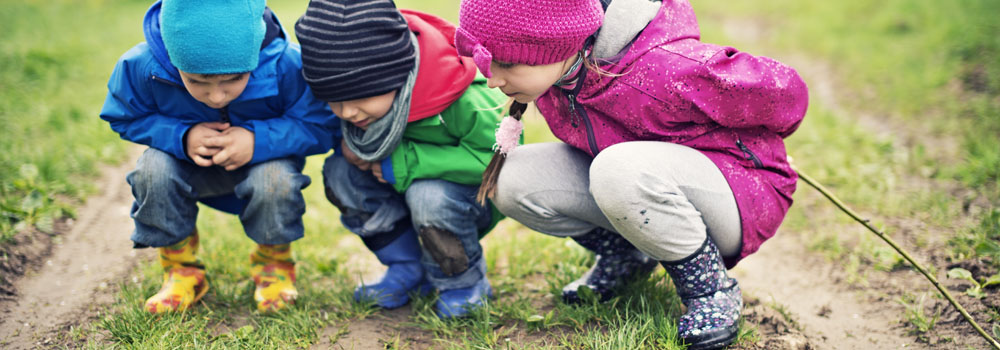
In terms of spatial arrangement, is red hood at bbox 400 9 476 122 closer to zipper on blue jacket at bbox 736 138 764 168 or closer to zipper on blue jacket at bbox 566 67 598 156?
zipper on blue jacket at bbox 566 67 598 156

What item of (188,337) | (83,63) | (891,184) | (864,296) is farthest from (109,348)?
(83,63)

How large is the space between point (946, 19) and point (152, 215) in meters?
5.46

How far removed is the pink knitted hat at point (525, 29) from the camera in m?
1.89

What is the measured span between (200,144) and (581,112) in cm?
119

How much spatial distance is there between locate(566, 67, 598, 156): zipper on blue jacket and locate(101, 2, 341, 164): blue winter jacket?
2.65 feet

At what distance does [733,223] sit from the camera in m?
2.08

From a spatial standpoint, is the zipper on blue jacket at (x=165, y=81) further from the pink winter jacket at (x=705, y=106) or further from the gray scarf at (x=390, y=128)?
the pink winter jacket at (x=705, y=106)

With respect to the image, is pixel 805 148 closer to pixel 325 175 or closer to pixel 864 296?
pixel 864 296

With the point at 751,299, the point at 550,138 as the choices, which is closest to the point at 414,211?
the point at 751,299

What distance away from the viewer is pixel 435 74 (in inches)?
89.3

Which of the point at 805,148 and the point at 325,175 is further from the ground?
the point at 325,175

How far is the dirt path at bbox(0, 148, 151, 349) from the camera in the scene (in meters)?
2.35

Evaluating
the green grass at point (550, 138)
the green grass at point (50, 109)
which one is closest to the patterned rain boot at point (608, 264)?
the green grass at point (550, 138)

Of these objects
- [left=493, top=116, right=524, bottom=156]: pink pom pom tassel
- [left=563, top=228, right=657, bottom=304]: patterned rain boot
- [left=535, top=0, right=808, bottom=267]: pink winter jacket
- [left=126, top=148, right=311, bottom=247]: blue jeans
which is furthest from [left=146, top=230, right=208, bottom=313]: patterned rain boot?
[left=535, top=0, right=808, bottom=267]: pink winter jacket
